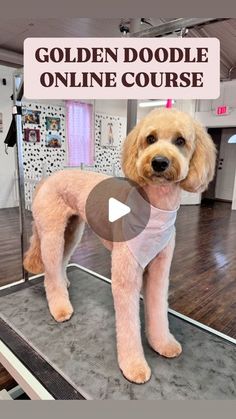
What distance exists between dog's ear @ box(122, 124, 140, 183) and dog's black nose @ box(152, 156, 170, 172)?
0.37ft

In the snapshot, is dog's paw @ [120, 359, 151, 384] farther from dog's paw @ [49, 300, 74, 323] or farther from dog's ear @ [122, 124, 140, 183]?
dog's ear @ [122, 124, 140, 183]

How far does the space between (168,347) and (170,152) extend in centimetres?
68

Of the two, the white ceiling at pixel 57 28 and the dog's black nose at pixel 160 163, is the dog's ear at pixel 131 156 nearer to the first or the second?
the dog's black nose at pixel 160 163

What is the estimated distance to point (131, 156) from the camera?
813 millimetres

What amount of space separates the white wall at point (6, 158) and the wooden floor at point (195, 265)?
1.65 ft

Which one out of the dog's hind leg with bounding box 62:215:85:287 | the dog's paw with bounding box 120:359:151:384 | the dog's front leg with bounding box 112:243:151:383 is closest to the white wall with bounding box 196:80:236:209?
the dog's hind leg with bounding box 62:215:85:287

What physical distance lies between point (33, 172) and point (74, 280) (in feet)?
10.9

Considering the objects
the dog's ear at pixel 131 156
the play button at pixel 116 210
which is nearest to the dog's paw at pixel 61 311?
the play button at pixel 116 210

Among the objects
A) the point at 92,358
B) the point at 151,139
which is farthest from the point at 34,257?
the point at 151,139

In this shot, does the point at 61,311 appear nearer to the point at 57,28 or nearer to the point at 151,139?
the point at 151,139

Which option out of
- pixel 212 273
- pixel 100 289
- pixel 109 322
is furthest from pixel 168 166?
pixel 212 273

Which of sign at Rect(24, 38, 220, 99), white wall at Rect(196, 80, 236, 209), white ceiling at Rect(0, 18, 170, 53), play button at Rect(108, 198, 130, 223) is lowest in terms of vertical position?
play button at Rect(108, 198, 130, 223)

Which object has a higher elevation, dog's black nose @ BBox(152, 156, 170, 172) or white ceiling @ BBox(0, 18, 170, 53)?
white ceiling @ BBox(0, 18, 170, 53)

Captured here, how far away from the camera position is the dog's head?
27.3 inches
